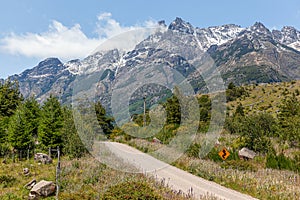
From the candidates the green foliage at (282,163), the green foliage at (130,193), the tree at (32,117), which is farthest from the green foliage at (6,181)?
the green foliage at (282,163)

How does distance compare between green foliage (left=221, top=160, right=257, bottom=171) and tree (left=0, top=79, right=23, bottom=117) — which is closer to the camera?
green foliage (left=221, top=160, right=257, bottom=171)

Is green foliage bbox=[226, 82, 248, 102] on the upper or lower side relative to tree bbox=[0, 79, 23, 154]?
upper

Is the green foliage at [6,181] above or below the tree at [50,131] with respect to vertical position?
below

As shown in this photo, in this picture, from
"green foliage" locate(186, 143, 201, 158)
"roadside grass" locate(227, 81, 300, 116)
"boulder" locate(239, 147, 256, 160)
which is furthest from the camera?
"roadside grass" locate(227, 81, 300, 116)

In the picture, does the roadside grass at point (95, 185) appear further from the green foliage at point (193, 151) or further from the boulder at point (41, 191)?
the green foliage at point (193, 151)

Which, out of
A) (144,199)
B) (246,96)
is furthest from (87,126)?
(246,96)

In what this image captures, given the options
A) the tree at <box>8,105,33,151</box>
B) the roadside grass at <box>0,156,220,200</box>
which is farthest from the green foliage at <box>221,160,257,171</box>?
the tree at <box>8,105,33,151</box>

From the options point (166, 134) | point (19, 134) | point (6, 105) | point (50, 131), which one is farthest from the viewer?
point (6, 105)

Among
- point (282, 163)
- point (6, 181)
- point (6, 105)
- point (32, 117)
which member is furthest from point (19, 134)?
point (282, 163)

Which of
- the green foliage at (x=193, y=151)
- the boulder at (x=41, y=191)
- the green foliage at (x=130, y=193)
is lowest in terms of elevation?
the boulder at (x=41, y=191)

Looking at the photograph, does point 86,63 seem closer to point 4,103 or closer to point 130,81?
point 130,81

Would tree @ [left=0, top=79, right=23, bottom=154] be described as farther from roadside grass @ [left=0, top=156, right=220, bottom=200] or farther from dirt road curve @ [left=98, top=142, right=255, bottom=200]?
dirt road curve @ [left=98, top=142, right=255, bottom=200]

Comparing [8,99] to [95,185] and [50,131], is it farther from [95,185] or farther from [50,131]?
[95,185]

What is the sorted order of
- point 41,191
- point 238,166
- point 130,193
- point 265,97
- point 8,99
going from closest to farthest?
point 130,193 < point 41,191 < point 238,166 < point 8,99 < point 265,97
